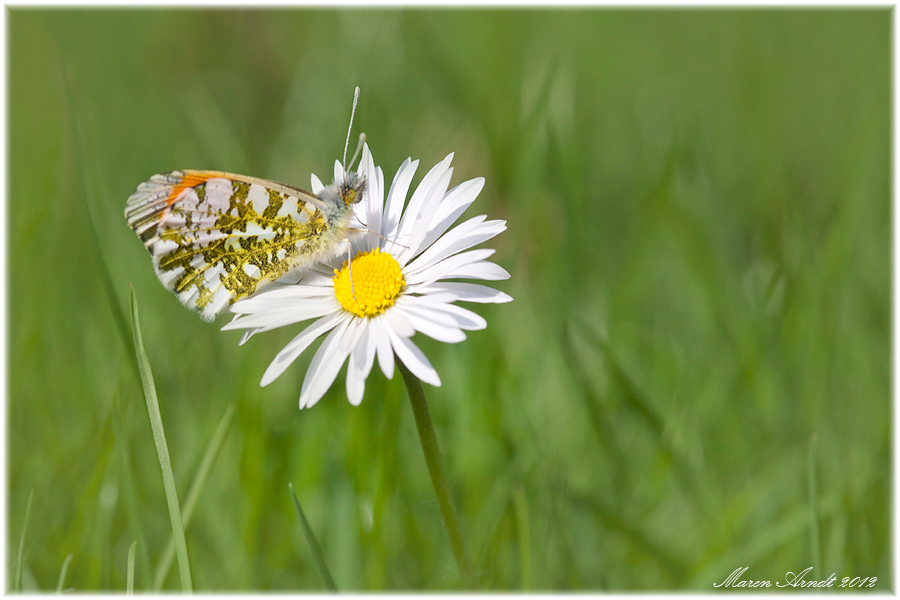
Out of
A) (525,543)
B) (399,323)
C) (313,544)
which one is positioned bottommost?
(525,543)

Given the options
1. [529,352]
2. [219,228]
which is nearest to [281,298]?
[219,228]

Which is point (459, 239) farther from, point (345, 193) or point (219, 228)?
point (219, 228)

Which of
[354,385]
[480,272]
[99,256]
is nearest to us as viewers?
[354,385]

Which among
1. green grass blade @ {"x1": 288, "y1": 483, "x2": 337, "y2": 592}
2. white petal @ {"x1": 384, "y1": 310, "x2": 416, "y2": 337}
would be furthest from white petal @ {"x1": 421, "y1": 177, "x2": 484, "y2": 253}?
green grass blade @ {"x1": 288, "y1": 483, "x2": 337, "y2": 592}

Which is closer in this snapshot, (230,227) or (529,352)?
(230,227)

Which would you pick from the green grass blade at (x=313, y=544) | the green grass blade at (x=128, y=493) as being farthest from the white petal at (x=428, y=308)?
the green grass blade at (x=128, y=493)

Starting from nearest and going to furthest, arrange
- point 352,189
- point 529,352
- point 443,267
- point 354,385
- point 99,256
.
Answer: point 354,385 → point 443,267 → point 99,256 → point 352,189 → point 529,352

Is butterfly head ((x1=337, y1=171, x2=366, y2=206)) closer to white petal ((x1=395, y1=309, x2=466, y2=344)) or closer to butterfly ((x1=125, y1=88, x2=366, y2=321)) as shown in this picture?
butterfly ((x1=125, y1=88, x2=366, y2=321))
